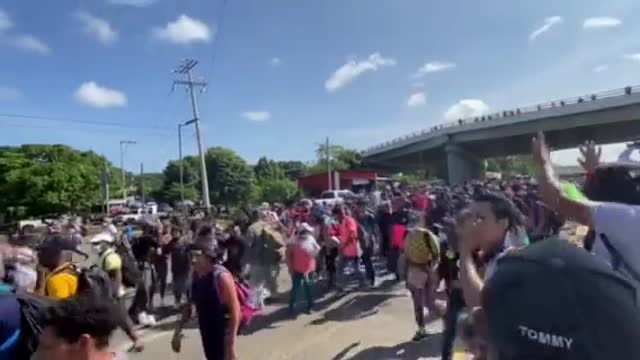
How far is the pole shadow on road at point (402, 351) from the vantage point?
744 cm

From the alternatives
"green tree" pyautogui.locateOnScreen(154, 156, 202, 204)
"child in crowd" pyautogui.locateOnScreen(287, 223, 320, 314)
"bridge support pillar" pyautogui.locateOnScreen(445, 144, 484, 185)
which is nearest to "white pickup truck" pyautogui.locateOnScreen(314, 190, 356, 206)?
"child in crowd" pyautogui.locateOnScreen(287, 223, 320, 314)

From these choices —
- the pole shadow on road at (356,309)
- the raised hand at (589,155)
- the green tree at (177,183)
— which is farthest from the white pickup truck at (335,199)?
the green tree at (177,183)

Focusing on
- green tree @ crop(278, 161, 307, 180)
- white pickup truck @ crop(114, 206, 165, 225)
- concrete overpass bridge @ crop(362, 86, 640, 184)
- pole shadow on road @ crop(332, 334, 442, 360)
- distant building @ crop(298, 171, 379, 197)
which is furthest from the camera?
green tree @ crop(278, 161, 307, 180)

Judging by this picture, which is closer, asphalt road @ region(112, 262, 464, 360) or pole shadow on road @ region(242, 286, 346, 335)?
asphalt road @ region(112, 262, 464, 360)

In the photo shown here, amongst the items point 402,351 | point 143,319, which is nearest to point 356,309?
point 402,351

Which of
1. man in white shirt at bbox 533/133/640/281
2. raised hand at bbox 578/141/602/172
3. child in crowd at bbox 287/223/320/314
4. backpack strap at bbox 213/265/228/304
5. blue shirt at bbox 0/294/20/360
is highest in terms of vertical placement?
raised hand at bbox 578/141/602/172

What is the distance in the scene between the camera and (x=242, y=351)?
837 cm

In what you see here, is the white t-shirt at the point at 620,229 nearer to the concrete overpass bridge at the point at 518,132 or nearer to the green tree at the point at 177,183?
the concrete overpass bridge at the point at 518,132

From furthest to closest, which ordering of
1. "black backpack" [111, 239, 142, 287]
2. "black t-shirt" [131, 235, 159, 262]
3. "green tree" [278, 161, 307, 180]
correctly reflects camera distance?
"green tree" [278, 161, 307, 180], "black t-shirt" [131, 235, 159, 262], "black backpack" [111, 239, 142, 287]

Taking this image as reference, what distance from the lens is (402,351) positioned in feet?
25.2

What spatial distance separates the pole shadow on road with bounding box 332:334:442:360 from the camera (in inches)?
293

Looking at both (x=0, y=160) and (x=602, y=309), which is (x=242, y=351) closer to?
(x=602, y=309)

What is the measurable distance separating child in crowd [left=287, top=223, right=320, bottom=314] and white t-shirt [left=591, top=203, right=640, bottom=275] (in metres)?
7.90

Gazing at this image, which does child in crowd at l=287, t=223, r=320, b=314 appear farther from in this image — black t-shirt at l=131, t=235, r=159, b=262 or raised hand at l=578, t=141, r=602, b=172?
raised hand at l=578, t=141, r=602, b=172
